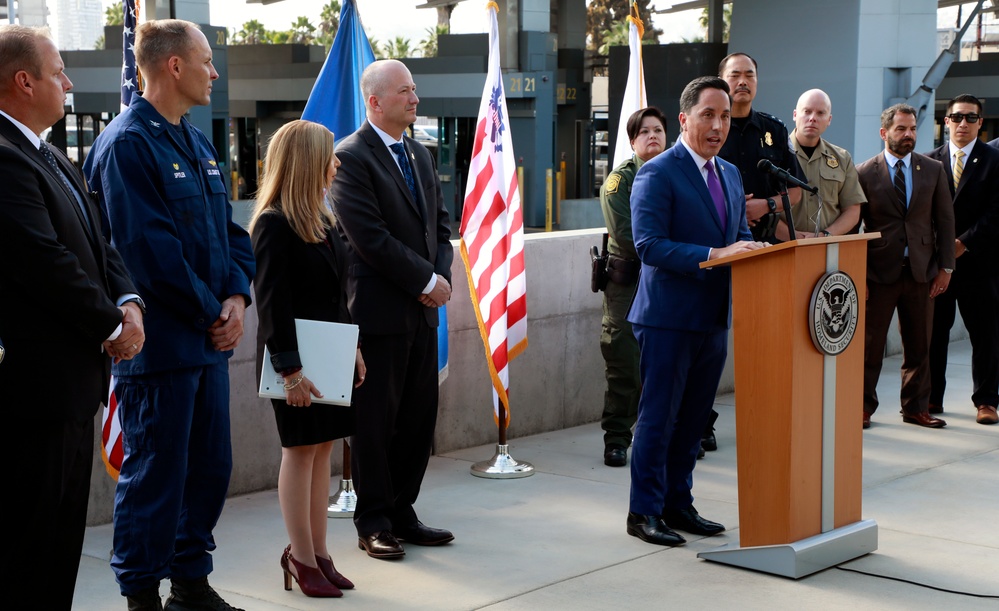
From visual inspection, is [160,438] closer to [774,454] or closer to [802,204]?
[774,454]

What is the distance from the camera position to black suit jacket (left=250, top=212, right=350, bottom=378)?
4.37 metres

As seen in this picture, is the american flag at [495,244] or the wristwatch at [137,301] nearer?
the wristwatch at [137,301]

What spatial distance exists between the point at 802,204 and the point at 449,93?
23.6 m

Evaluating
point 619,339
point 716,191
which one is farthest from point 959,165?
point 716,191

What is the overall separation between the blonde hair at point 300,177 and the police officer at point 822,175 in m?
3.59

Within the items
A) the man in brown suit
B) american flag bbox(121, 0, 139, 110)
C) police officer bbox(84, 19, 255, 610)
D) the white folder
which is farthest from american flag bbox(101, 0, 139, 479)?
the man in brown suit

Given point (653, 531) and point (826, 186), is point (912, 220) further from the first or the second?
point (653, 531)

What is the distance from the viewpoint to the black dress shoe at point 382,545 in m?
5.05

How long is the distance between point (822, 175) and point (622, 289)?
4.77 ft

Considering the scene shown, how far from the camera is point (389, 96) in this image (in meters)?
5.14

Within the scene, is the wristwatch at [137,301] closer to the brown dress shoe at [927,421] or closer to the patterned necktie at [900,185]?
the patterned necktie at [900,185]

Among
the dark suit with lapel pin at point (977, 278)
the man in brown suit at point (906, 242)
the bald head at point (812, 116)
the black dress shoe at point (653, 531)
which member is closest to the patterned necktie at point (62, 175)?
the black dress shoe at point (653, 531)

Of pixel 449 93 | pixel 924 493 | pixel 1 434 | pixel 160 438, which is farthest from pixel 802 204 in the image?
pixel 449 93

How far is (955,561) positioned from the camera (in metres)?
5.11
